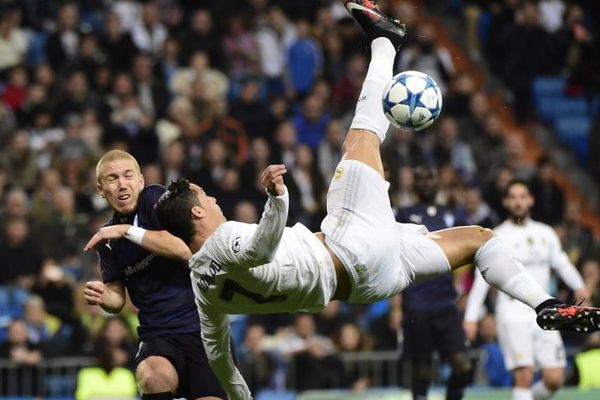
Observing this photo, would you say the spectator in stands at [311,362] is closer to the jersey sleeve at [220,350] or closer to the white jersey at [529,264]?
the white jersey at [529,264]

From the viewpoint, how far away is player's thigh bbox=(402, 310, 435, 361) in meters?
12.1

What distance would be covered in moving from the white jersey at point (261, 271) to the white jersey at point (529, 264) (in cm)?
413

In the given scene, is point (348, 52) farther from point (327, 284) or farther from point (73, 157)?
point (327, 284)

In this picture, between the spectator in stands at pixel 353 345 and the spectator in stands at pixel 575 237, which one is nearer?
the spectator in stands at pixel 353 345

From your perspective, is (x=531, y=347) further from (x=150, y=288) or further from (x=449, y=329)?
(x=150, y=288)

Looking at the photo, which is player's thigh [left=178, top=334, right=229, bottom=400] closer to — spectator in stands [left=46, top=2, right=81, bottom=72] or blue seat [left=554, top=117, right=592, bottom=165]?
spectator in stands [left=46, top=2, right=81, bottom=72]

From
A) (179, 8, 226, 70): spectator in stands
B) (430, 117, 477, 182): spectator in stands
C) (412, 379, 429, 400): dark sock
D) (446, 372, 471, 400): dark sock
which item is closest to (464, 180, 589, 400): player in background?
(446, 372, 471, 400): dark sock

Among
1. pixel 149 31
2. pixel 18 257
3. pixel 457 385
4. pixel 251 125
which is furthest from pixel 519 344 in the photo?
pixel 149 31

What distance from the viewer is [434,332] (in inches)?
481

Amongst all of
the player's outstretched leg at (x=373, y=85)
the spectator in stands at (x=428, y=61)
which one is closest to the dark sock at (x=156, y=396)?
the player's outstretched leg at (x=373, y=85)

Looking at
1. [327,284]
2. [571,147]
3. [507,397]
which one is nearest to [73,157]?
[507,397]

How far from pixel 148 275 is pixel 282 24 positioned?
1085cm

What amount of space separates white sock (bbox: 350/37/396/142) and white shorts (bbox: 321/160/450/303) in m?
0.34

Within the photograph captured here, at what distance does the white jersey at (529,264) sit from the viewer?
12398 millimetres
